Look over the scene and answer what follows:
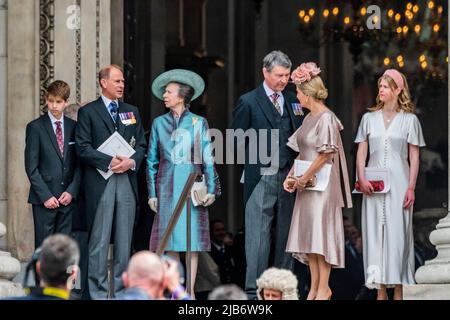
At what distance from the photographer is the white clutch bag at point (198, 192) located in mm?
17625

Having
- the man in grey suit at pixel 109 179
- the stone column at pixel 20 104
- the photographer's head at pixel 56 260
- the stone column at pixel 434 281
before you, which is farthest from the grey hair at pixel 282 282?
the stone column at pixel 20 104

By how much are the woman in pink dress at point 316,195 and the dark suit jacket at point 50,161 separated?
6.17ft

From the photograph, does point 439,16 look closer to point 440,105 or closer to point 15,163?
A: point 440,105

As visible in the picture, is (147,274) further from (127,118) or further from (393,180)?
(393,180)

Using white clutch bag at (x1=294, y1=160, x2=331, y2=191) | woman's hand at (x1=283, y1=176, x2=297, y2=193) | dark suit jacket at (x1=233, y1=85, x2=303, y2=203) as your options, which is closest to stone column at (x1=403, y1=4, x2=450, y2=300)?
white clutch bag at (x1=294, y1=160, x2=331, y2=191)

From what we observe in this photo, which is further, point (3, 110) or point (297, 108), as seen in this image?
point (3, 110)

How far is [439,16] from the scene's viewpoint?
84.3 feet

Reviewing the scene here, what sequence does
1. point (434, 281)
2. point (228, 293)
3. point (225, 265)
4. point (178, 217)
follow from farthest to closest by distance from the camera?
point (225, 265)
point (434, 281)
point (178, 217)
point (228, 293)

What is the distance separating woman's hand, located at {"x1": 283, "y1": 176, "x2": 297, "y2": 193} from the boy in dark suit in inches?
71.9

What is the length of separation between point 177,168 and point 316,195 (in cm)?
133

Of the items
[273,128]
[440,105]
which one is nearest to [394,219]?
[273,128]

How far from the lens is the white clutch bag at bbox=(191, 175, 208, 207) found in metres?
17.6

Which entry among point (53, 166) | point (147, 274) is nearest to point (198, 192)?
point (53, 166)

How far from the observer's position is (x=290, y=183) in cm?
1723
